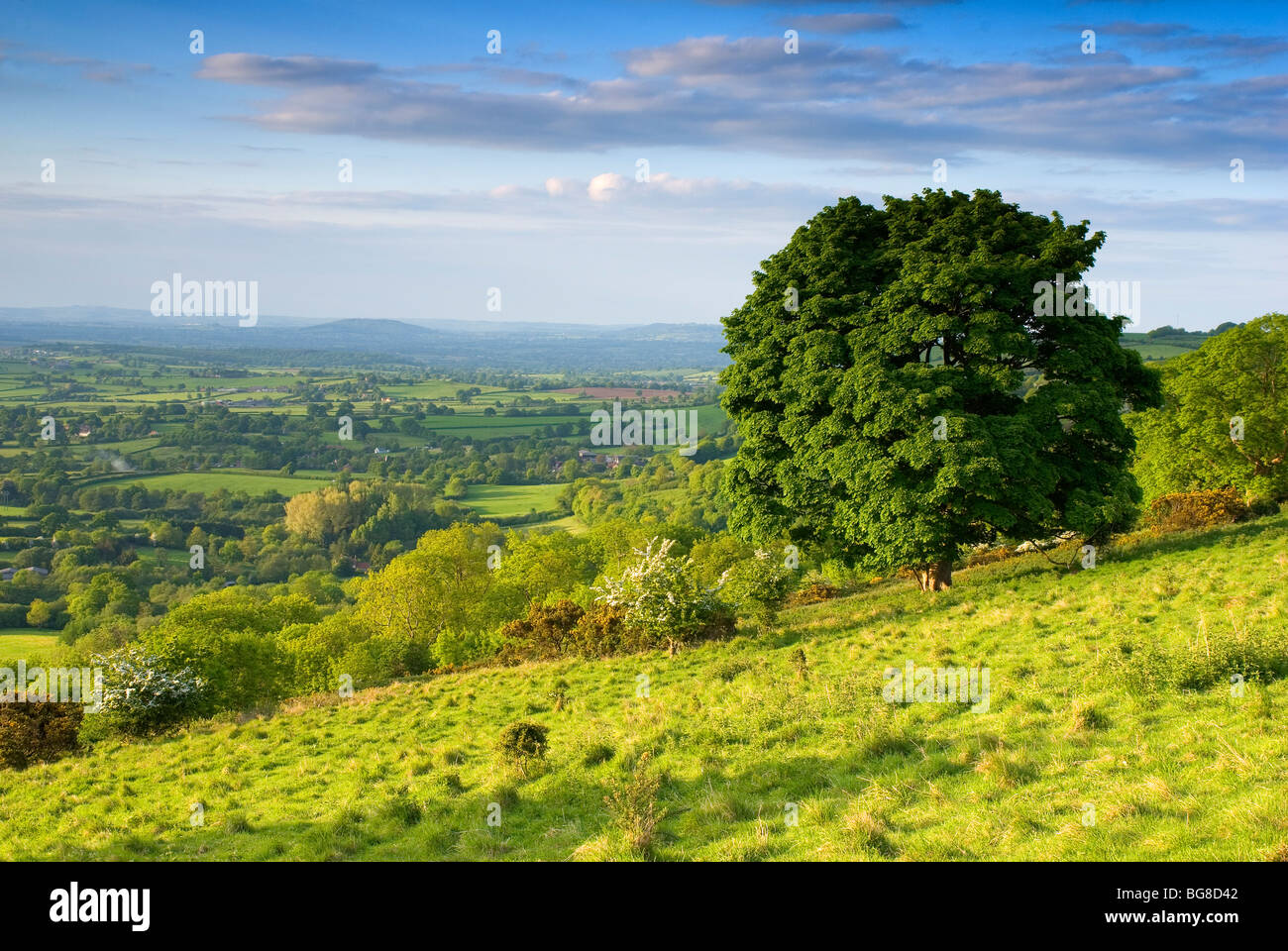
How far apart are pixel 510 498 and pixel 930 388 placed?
131824 millimetres

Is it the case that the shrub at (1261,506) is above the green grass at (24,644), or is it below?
above

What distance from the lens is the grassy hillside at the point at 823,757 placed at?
9070 millimetres

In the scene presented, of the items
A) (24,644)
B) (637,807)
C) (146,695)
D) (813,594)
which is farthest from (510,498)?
(637,807)

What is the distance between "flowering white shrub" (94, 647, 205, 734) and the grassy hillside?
48.5 inches

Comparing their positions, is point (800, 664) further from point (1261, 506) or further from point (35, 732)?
point (1261, 506)

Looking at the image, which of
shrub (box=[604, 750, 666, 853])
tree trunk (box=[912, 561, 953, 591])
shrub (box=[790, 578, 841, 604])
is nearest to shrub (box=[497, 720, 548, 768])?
shrub (box=[604, 750, 666, 853])

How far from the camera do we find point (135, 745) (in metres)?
24.0

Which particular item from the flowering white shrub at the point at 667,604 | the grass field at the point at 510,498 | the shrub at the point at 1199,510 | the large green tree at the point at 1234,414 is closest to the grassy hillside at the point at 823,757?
the flowering white shrub at the point at 667,604

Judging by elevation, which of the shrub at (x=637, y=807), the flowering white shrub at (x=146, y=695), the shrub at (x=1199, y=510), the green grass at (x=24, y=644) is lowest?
the green grass at (x=24, y=644)

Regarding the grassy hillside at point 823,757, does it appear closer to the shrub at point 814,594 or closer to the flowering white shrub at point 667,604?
the flowering white shrub at point 667,604

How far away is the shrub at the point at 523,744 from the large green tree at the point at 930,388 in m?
12.3

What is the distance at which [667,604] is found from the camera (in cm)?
2603

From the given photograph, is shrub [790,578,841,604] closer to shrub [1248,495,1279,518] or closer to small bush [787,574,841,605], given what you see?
small bush [787,574,841,605]
